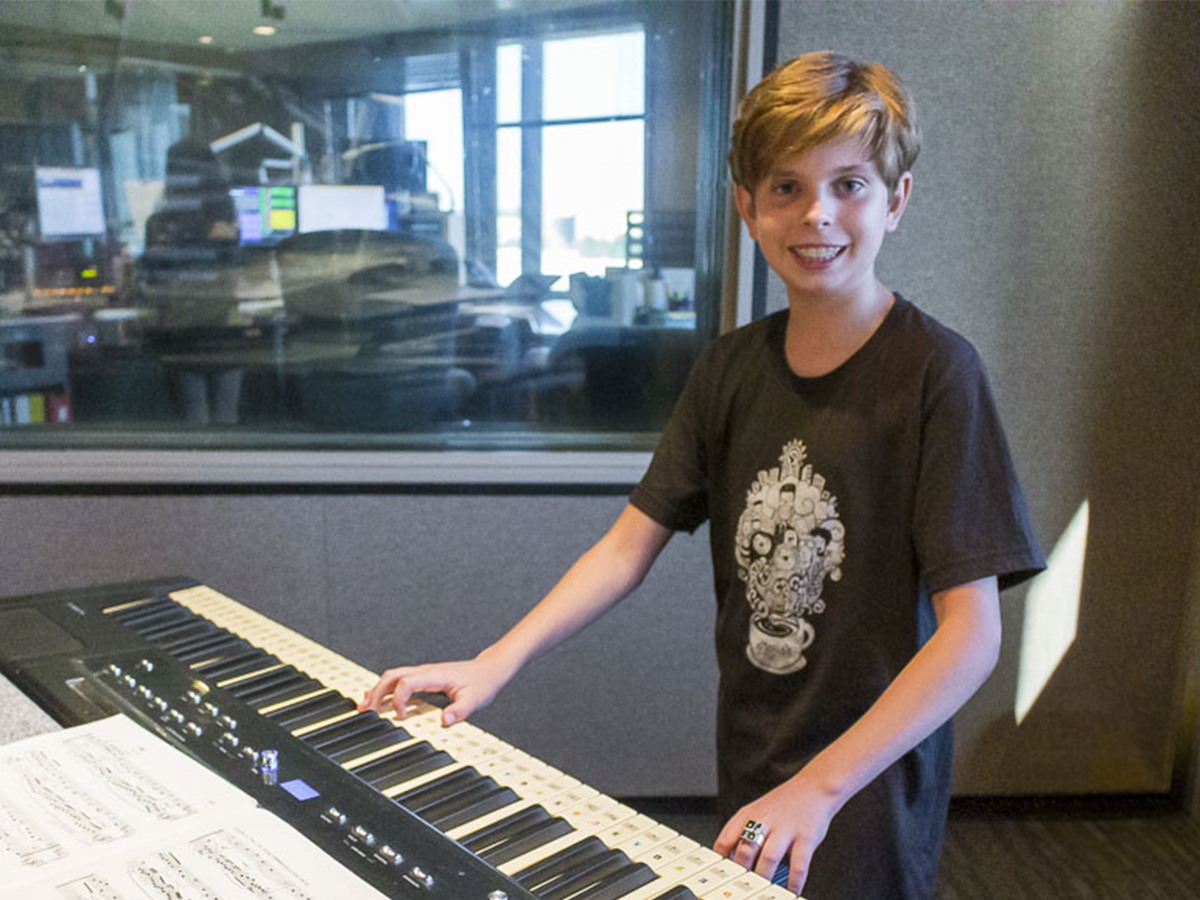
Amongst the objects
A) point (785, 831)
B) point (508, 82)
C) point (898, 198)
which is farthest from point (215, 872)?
point (508, 82)

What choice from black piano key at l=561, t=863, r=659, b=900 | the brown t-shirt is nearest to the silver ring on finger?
black piano key at l=561, t=863, r=659, b=900

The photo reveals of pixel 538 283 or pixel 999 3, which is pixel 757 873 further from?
pixel 999 3

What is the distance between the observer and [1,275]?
227 cm

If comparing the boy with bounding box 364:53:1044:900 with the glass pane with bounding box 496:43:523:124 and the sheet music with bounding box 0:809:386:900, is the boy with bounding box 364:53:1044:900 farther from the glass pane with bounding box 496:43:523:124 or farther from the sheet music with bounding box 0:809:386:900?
the glass pane with bounding box 496:43:523:124

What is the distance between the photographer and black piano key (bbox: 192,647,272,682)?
105 centimetres

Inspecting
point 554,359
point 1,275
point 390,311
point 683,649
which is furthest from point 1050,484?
point 1,275

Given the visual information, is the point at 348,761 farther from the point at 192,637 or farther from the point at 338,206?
the point at 338,206

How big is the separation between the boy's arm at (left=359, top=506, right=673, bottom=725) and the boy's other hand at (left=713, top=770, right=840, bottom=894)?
0.97 feet

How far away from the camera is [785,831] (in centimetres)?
83

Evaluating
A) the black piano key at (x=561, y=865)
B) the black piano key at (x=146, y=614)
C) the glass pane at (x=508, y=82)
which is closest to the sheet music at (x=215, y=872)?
the black piano key at (x=561, y=865)

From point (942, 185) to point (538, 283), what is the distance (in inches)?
34.5

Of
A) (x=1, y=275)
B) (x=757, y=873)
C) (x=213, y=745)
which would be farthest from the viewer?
(x=1, y=275)

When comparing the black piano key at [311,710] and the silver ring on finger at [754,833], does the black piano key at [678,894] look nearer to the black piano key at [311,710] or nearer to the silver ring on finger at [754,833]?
the silver ring on finger at [754,833]

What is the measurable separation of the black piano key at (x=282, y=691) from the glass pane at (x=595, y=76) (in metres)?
1.55
